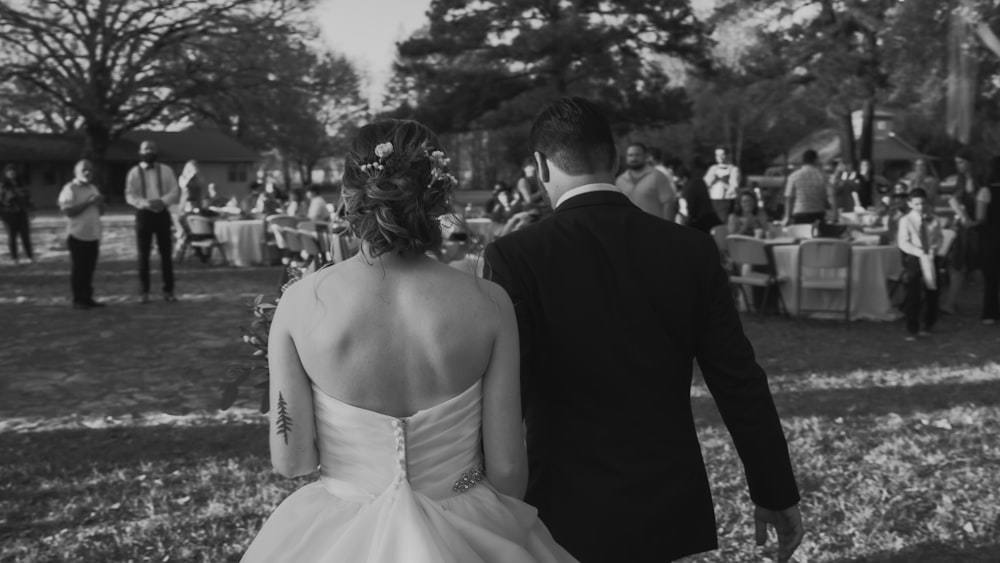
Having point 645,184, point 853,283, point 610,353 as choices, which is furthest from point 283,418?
point 853,283

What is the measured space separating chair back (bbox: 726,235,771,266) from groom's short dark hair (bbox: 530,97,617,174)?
30.5 ft

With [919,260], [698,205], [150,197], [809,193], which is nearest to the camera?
[919,260]

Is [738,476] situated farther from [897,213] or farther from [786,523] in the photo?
[897,213]

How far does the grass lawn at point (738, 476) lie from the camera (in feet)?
14.7

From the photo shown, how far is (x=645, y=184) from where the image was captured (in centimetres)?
1001

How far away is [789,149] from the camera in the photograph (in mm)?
56188

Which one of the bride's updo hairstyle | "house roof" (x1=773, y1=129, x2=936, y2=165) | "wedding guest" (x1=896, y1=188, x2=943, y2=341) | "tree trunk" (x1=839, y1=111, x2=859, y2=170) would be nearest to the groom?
the bride's updo hairstyle

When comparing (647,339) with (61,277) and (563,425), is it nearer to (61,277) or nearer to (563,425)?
(563,425)

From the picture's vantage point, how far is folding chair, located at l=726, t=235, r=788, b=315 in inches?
445

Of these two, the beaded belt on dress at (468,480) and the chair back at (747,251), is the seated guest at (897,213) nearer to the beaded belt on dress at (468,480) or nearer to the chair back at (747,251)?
the chair back at (747,251)

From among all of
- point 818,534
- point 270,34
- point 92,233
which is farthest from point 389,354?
point 270,34

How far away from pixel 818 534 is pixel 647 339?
2.74 m

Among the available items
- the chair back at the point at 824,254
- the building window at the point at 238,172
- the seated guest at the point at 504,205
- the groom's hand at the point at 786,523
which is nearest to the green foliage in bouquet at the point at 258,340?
the groom's hand at the point at 786,523

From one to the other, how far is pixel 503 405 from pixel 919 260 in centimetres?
891
